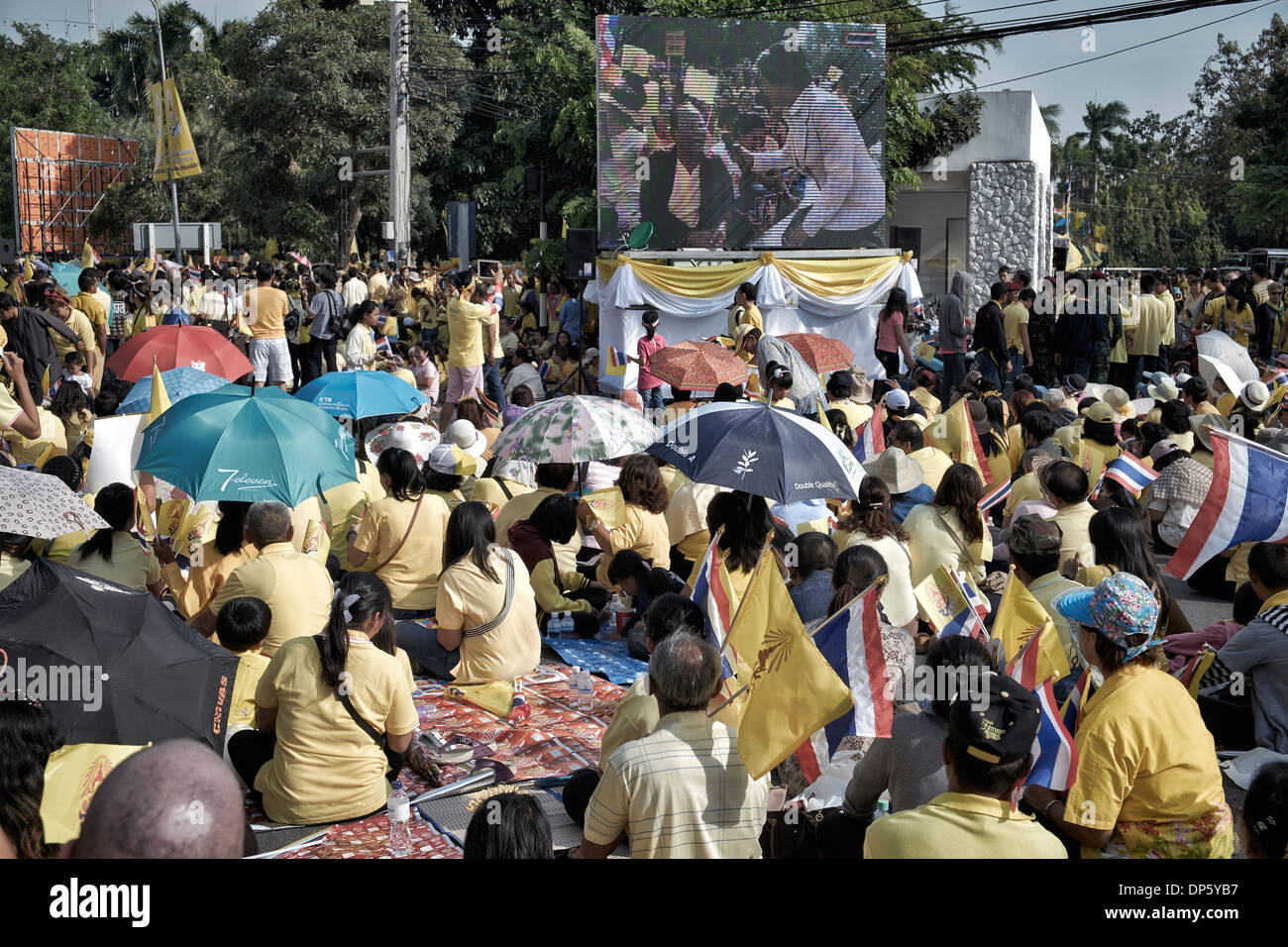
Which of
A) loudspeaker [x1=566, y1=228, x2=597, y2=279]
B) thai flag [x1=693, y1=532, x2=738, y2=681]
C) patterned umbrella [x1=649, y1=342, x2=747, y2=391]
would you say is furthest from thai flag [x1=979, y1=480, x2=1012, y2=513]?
loudspeaker [x1=566, y1=228, x2=597, y2=279]

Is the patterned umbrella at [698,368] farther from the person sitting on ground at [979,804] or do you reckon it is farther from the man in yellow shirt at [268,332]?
the person sitting on ground at [979,804]

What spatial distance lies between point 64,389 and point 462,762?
610cm

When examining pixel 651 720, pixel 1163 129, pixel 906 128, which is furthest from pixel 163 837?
pixel 1163 129

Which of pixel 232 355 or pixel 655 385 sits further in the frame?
pixel 655 385

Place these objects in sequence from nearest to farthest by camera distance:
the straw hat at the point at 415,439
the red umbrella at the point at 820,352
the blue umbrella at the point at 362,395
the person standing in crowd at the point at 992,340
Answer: the straw hat at the point at 415,439 < the blue umbrella at the point at 362,395 < the red umbrella at the point at 820,352 < the person standing in crowd at the point at 992,340

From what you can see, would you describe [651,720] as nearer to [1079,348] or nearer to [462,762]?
[462,762]

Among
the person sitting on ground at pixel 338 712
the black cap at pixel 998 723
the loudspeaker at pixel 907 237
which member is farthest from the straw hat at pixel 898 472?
the loudspeaker at pixel 907 237

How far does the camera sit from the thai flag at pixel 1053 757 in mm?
4176

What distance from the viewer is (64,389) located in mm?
10477

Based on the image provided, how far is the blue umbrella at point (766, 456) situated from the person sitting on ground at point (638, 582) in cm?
68

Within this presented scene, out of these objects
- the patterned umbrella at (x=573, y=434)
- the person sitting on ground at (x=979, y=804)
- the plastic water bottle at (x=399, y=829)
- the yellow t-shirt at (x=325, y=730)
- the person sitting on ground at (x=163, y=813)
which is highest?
the patterned umbrella at (x=573, y=434)

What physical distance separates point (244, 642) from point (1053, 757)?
345 cm

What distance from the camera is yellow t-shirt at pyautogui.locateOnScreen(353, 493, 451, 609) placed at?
758cm

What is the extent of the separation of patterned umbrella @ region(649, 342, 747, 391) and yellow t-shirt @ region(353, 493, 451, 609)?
363 cm
